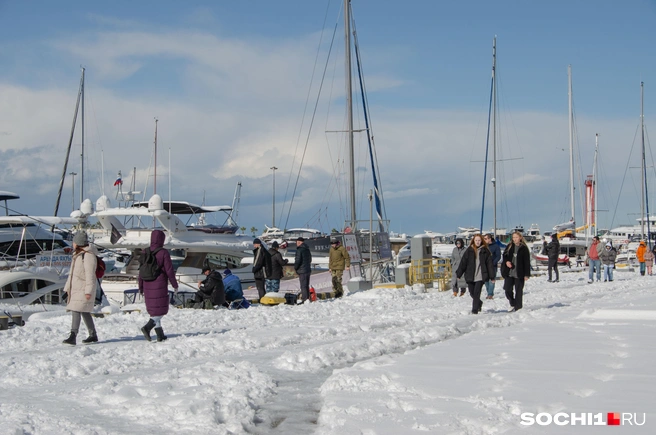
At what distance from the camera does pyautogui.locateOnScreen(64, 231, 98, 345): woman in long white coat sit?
35.2 feet

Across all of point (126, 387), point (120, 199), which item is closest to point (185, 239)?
point (120, 199)

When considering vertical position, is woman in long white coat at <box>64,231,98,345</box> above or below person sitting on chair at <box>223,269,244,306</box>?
above

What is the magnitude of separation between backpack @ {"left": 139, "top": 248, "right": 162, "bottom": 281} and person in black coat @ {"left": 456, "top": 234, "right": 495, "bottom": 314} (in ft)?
21.9

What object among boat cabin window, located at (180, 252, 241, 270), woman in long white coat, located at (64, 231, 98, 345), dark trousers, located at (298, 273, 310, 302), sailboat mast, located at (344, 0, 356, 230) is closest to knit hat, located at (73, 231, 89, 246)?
woman in long white coat, located at (64, 231, 98, 345)

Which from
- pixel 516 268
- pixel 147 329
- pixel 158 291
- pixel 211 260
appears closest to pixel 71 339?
pixel 147 329

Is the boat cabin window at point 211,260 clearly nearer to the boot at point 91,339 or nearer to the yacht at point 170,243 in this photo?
the yacht at point 170,243

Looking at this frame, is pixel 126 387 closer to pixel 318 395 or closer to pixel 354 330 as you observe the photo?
pixel 318 395

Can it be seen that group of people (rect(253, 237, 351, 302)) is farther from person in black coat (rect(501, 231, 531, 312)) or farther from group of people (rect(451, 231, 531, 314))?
person in black coat (rect(501, 231, 531, 312))

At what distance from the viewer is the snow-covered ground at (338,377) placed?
5.94 m

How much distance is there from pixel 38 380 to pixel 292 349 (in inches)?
135

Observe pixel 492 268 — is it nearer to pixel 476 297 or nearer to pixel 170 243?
pixel 476 297

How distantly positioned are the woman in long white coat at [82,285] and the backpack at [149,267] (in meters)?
0.72

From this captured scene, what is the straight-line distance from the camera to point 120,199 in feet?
119

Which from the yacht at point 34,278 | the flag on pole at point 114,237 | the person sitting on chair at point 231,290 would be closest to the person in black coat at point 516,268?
the person sitting on chair at point 231,290
